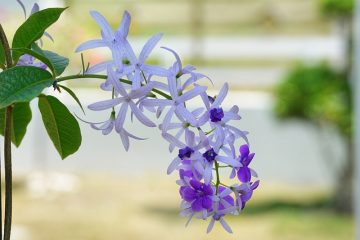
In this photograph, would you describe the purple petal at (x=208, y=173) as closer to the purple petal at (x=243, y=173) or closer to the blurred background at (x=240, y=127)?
the purple petal at (x=243, y=173)

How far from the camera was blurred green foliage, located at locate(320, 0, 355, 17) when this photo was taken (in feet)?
13.6

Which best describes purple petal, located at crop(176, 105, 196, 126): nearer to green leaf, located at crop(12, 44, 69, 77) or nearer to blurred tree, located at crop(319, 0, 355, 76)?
green leaf, located at crop(12, 44, 69, 77)

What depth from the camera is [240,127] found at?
180 inches

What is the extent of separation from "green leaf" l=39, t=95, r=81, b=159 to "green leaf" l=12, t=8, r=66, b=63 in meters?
0.03

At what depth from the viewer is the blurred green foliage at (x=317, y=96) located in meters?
4.08

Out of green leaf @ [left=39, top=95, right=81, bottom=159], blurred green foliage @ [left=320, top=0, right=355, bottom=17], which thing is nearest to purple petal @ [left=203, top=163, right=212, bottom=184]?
green leaf @ [left=39, top=95, right=81, bottom=159]

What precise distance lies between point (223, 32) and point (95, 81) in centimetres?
86

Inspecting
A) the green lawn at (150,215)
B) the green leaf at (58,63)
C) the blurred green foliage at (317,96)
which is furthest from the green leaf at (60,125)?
the blurred green foliage at (317,96)

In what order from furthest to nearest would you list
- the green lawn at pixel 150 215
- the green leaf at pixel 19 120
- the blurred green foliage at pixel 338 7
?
1. the blurred green foliage at pixel 338 7
2. the green lawn at pixel 150 215
3. the green leaf at pixel 19 120

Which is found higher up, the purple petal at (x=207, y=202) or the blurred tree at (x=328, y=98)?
the purple petal at (x=207, y=202)

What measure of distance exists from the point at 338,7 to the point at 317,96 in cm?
51

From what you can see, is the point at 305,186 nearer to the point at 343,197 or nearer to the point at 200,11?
the point at 343,197

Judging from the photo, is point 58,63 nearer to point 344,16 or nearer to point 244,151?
point 244,151

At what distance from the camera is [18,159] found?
16.2 feet
